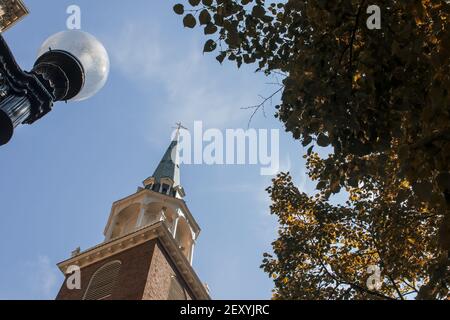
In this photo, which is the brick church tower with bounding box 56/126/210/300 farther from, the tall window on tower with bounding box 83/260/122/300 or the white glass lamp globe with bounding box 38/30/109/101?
the white glass lamp globe with bounding box 38/30/109/101

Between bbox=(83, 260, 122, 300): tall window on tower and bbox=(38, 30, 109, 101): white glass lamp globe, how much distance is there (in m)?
13.9

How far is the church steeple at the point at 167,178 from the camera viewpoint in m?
40.1

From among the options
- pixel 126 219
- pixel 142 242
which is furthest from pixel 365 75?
pixel 126 219

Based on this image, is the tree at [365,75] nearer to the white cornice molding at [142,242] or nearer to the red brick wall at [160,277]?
the red brick wall at [160,277]

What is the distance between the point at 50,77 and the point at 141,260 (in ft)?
36.0

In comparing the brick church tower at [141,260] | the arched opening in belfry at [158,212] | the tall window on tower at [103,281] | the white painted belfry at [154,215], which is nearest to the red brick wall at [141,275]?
the brick church tower at [141,260]

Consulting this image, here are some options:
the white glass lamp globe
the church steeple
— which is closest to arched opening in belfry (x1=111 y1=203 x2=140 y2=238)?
the church steeple

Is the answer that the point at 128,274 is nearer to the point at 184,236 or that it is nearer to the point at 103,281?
the point at 103,281

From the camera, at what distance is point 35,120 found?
23047mm

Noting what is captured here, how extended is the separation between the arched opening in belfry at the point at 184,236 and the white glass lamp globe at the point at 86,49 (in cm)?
2037

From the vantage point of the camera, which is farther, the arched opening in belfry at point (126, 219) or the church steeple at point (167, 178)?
the church steeple at point (167, 178)

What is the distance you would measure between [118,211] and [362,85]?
31530 mm

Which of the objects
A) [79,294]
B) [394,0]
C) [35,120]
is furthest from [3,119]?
[394,0]

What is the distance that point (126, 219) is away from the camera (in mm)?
37562
